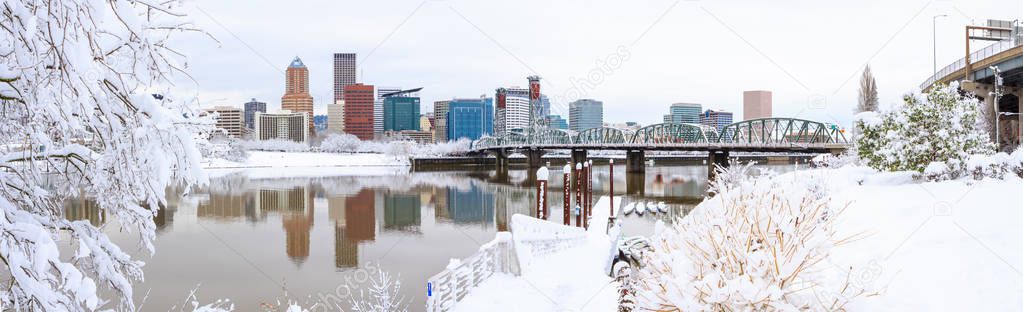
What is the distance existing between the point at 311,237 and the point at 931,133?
83.2 feet

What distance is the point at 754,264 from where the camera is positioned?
6.00 meters

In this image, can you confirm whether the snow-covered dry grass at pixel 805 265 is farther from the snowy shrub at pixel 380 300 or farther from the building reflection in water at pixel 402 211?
the building reflection in water at pixel 402 211

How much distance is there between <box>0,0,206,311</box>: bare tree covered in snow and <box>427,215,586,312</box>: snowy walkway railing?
6098 mm

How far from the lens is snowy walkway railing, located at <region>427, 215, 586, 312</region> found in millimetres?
10852

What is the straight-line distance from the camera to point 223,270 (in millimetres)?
21828

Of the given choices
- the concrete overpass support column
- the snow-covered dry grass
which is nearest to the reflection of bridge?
the concrete overpass support column

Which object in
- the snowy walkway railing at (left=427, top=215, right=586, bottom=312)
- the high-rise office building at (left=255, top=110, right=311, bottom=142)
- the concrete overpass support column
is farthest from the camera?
the high-rise office building at (left=255, top=110, right=311, bottom=142)

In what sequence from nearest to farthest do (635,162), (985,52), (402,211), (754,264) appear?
(754,264)
(985,52)
(402,211)
(635,162)

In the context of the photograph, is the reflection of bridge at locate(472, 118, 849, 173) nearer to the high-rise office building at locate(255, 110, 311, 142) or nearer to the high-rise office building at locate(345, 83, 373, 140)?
the high-rise office building at locate(345, 83, 373, 140)

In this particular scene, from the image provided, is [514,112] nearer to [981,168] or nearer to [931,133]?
[931,133]

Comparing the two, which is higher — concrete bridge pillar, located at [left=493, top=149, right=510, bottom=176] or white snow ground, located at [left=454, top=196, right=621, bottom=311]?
concrete bridge pillar, located at [left=493, top=149, right=510, bottom=176]

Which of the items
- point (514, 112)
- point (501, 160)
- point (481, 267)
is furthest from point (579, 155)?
point (514, 112)

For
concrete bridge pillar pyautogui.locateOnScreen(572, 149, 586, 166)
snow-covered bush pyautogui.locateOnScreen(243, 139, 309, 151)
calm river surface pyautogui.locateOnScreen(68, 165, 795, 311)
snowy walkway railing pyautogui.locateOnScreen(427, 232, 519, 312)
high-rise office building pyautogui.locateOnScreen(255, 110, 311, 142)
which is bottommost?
calm river surface pyautogui.locateOnScreen(68, 165, 795, 311)

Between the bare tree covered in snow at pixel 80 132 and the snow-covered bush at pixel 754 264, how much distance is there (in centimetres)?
462
